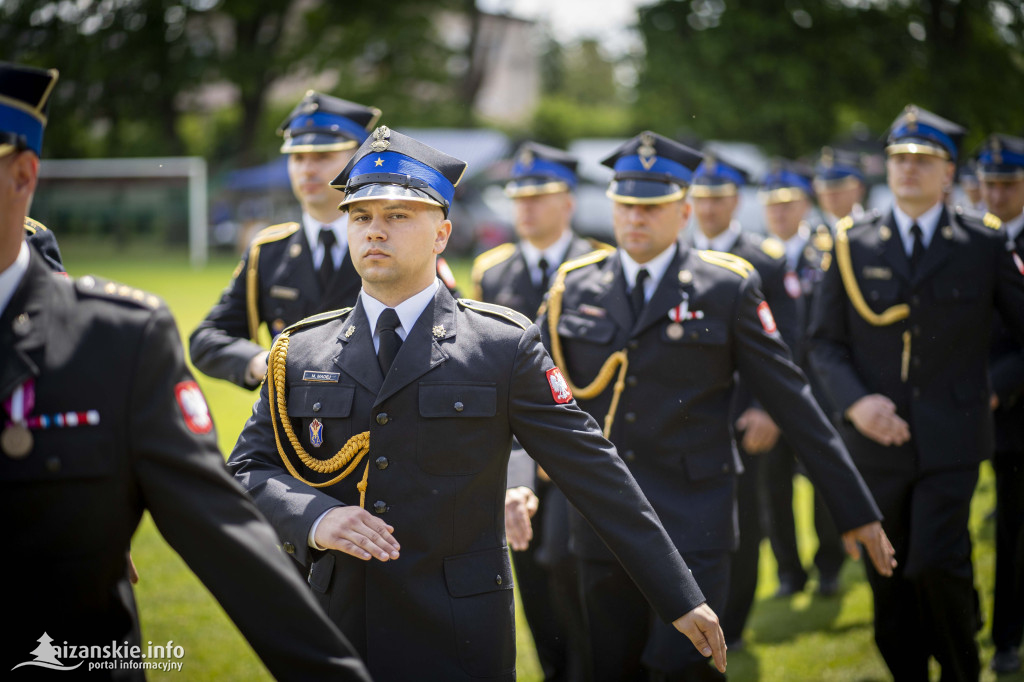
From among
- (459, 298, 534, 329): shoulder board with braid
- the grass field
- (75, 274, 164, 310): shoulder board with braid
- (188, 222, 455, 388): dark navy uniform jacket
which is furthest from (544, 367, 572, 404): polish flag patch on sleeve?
the grass field

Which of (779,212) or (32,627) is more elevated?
(779,212)

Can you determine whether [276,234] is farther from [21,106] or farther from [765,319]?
[21,106]

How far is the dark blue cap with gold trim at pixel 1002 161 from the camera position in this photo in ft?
22.4

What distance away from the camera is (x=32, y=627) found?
2.10 metres

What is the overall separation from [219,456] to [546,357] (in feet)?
Answer: 3.80

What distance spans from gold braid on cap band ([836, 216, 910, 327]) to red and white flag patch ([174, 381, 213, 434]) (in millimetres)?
3805

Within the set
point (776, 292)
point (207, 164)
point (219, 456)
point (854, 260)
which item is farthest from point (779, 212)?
point (207, 164)

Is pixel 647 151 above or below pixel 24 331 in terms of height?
above

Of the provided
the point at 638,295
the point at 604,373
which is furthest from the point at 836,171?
the point at 604,373

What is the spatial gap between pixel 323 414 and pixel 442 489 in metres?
0.42

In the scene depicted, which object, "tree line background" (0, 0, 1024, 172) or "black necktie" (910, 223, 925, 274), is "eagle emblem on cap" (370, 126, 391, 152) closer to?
"black necktie" (910, 223, 925, 274)

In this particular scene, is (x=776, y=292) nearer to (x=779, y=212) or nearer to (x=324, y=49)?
(x=779, y=212)

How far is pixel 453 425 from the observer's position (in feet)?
9.72

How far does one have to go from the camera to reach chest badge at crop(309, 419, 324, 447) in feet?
10.00
